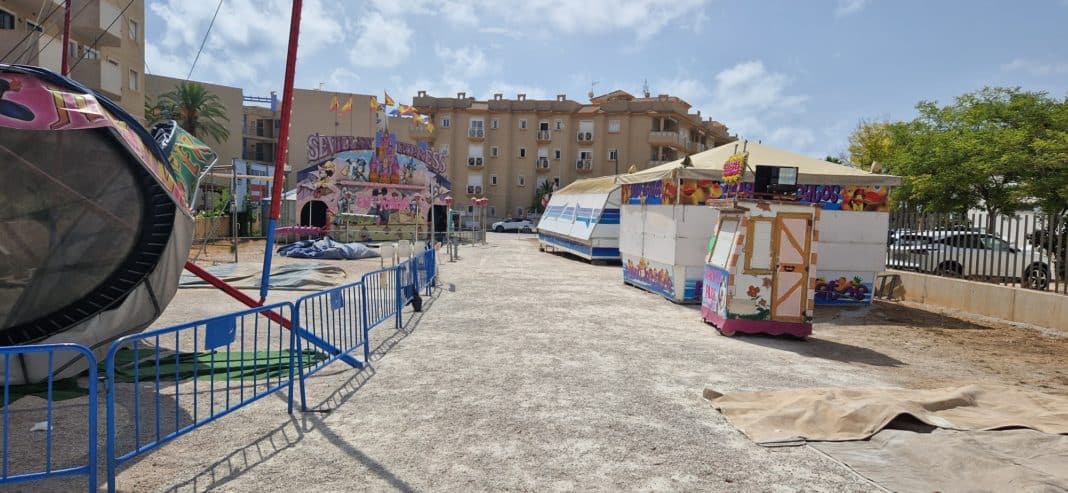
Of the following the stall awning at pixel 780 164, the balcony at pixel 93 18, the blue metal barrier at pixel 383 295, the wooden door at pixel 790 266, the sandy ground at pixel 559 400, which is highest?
the balcony at pixel 93 18

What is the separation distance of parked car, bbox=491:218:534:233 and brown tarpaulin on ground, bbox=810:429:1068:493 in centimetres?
5011

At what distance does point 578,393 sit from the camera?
20.2 feet

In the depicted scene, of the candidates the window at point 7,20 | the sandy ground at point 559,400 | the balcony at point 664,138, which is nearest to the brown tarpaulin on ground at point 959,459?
the sandy ground at point 559,400

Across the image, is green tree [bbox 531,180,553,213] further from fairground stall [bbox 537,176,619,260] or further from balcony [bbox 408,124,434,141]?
fairground stall [bbox 537,176,619,260]

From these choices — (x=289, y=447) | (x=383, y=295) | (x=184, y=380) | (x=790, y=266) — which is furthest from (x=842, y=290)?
(x=184, y=380)

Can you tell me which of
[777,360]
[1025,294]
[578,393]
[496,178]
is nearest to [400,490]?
[578,393]

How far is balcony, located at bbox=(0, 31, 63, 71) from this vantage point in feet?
62.9

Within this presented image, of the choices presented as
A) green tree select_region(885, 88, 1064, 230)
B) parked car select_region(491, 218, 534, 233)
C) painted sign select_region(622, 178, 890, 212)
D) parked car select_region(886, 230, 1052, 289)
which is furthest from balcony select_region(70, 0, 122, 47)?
parked car select_region(491, 218, 534, 233)

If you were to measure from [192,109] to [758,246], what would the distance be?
45682mm

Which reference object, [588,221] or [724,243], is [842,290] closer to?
[724,243]

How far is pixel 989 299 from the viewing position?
12336 millimetres

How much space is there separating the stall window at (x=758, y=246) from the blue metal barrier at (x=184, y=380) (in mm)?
6350

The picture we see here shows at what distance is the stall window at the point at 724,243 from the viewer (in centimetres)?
983

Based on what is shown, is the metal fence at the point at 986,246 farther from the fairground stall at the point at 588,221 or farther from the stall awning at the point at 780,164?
the fairground stall at the point at 588,221
